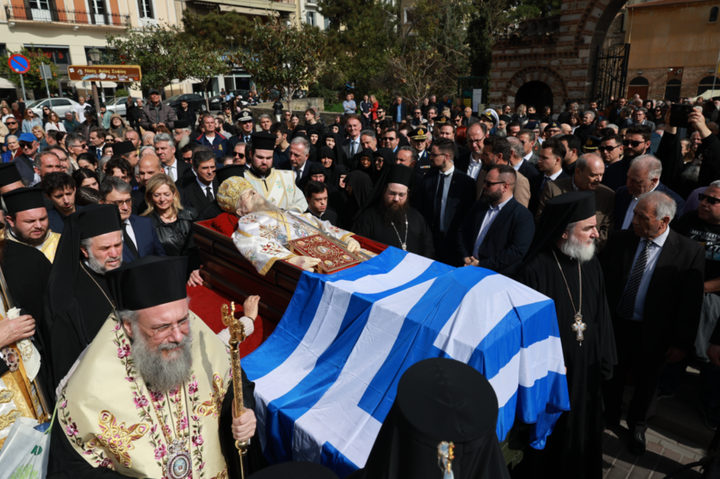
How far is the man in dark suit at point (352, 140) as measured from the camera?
26.2ft

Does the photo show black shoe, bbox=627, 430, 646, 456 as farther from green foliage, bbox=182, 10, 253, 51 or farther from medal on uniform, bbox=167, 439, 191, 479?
green foliage, bbox=182, 10, 253, 51

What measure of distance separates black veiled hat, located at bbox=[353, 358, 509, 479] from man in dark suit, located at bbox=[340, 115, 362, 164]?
6894 millimetres

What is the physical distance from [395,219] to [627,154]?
288 cm

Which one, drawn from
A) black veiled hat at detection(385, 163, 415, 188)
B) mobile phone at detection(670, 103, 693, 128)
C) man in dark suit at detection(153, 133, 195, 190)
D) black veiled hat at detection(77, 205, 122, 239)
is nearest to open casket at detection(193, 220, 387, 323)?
black veiled hat at detection(385, 163, 415, 188)

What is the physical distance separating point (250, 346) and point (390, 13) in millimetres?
32860

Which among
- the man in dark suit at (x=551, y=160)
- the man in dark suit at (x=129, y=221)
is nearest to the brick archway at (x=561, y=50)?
the man in dark suit at (x=551, y=160)

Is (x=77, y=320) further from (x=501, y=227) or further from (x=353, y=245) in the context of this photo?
(x=501, y=227)

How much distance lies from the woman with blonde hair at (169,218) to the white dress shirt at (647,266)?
359 cm

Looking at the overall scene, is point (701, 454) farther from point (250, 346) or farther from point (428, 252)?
point (250, 346)

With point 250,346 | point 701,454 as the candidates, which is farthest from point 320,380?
point 701,454

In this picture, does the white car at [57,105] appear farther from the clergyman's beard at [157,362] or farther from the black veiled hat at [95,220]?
the clergyman's beard at [157,362]

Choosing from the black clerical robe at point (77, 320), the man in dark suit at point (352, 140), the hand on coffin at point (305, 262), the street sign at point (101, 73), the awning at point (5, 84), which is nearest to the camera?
the black clerical robe at point (77, 320)

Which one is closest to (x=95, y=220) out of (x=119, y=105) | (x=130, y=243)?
(x=130, y=243)

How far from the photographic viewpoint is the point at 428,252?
14.7 feet
